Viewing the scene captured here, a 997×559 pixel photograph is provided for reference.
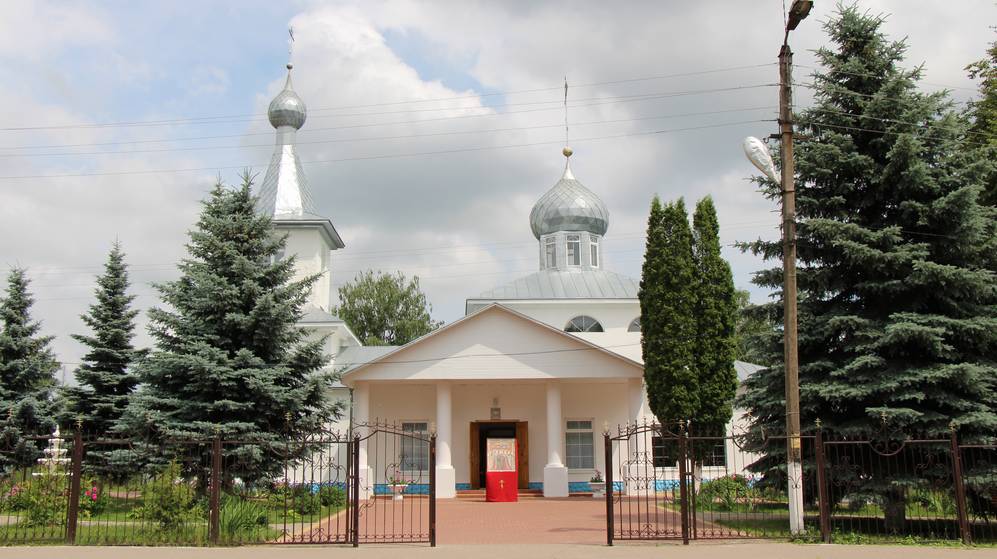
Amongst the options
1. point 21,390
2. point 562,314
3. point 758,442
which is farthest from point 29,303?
point 758,442

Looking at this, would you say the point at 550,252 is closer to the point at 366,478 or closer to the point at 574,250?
the point at 574,250

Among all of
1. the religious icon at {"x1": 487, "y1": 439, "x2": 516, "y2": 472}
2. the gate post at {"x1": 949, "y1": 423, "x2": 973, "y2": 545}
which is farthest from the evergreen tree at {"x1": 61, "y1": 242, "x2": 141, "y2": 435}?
the gate post at {"x1": 949, "y1": 423, "x2": 973, "y2": 545}

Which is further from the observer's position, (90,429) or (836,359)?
(90,429)

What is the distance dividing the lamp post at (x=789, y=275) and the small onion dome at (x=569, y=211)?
19.8 meters

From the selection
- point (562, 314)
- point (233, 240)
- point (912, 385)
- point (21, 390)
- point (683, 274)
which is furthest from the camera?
point (562, 314)

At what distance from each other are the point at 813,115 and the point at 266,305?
1112 centimetres

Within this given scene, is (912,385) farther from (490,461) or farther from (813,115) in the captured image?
(490,461)

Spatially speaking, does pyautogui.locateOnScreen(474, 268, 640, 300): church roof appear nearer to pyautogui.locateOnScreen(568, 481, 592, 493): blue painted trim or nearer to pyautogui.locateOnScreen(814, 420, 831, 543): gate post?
pyautogui.locateOnScreen(568, 481, 592, 493): blue painted trim

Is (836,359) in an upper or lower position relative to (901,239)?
lower

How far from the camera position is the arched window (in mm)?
30953

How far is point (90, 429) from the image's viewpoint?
22.6 m

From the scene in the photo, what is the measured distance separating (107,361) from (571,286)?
16183 mm

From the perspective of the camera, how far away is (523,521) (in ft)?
54.9

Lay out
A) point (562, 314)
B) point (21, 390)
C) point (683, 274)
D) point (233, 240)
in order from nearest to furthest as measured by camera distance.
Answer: point (233, 240)
point (683, 274)
point (21, 390)
point (562, 314)
